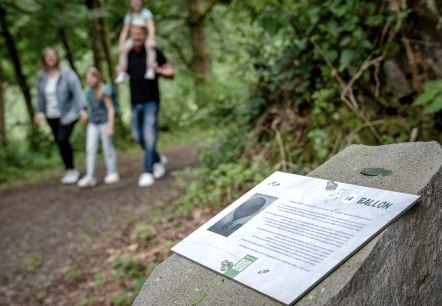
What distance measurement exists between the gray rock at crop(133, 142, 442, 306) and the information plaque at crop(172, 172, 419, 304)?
1.8 inches

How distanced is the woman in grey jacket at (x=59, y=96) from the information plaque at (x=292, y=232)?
5.03 m

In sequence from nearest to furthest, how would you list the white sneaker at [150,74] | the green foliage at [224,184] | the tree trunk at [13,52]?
the green foliage at [224,184] < the white sneaker at [150,74] < the tree trunk at [13,52]

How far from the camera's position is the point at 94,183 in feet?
23.2

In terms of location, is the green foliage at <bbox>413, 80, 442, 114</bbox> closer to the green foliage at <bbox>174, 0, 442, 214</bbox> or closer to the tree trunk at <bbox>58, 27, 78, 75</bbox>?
the green foliage at <bbox>174, 0, 442, 214</bbox>

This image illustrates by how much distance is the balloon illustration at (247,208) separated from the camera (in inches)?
82.4

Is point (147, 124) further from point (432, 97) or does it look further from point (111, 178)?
point (432, 97)

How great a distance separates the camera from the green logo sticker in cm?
175

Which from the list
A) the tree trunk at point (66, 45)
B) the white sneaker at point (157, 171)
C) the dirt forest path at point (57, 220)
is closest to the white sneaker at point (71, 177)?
the dirt forest path at point (57, 220)

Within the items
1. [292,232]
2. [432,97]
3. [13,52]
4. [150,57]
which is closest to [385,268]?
[292,232]

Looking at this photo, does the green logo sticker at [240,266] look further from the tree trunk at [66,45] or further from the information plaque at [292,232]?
the tree trunk at [66,45]

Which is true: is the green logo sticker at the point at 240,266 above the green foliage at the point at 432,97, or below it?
below

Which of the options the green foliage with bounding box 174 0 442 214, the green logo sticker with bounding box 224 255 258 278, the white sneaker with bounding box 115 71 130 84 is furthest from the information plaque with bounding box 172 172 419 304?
the white sneaker with bounding box 115 71 130 84

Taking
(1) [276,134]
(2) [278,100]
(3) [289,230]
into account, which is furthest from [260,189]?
(2) [278,100]

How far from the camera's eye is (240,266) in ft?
5.82
